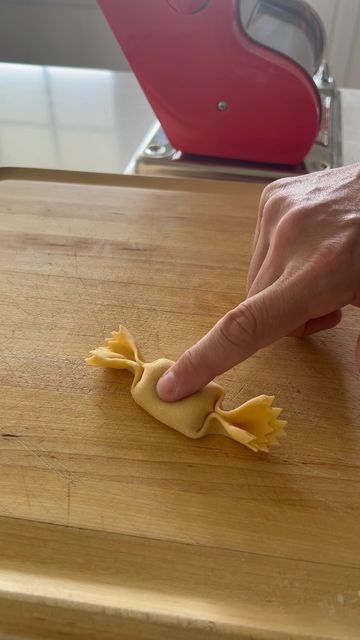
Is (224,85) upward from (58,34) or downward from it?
upward

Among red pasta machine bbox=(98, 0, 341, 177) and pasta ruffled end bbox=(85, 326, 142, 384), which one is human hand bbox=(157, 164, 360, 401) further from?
red pasta machine bbox=(98, 0, 341, 177)

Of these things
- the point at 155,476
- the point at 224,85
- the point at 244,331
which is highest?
the point at 224,85

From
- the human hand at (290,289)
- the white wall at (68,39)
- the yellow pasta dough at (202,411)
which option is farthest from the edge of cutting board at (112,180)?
the white wall at (68,39)

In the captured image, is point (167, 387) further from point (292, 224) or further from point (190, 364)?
point (292, 224)

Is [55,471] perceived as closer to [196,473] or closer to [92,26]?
[196,473]

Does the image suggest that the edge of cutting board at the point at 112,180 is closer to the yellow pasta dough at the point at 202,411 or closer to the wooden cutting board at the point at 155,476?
the wooden cutting board at the point at 155,476

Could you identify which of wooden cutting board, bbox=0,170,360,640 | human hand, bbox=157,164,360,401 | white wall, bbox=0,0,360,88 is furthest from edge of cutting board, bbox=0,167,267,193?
white wall, bbox=0,0,360,88

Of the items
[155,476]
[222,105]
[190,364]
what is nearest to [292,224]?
[190,364]
